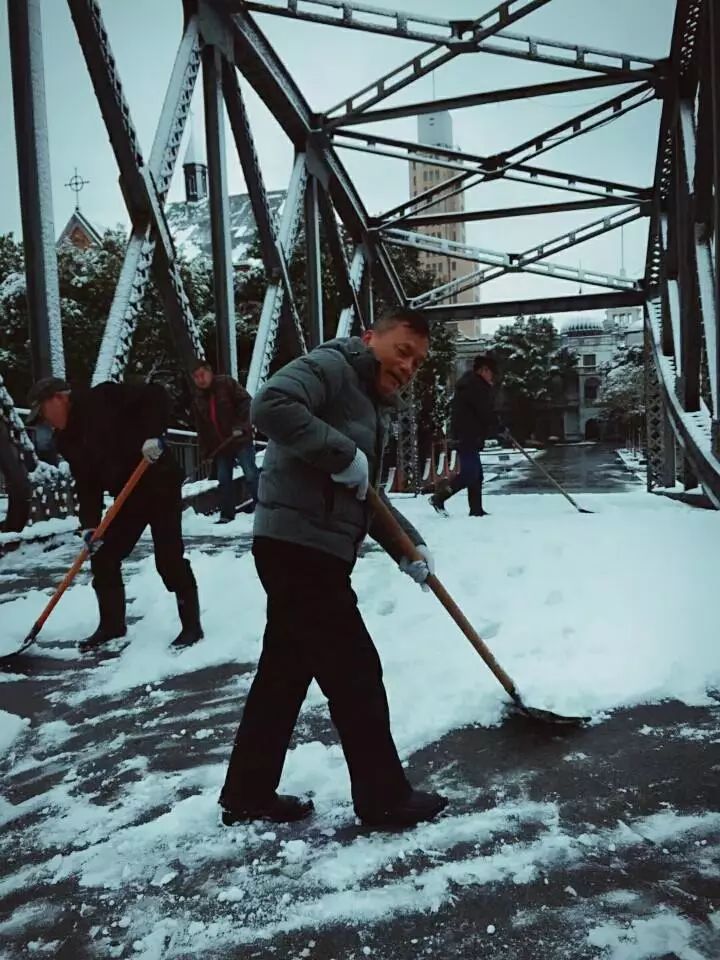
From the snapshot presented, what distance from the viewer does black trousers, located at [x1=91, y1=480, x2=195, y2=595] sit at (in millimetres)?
4336

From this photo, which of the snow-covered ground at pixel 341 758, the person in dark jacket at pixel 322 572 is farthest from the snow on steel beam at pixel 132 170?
the person in dark jacket at pixel 322 572

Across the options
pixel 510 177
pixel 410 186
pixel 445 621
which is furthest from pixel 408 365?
pixel 410 186

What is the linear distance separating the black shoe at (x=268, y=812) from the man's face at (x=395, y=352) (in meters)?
1.33

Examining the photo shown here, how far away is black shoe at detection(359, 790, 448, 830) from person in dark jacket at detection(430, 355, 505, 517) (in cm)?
628

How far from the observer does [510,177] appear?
12719 millimetres

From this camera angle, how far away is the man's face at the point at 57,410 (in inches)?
161

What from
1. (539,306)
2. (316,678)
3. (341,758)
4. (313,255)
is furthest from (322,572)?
(539,306)

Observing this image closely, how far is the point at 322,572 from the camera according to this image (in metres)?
2.30

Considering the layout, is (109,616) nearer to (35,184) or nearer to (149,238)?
(35,184)

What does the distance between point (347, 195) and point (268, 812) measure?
12.4 m

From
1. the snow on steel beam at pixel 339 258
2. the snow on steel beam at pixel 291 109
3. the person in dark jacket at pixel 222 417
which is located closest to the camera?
the person in dark jacket at pixel 222 417

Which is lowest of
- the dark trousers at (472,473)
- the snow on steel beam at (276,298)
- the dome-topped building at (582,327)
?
the dark trousers at (472,473)

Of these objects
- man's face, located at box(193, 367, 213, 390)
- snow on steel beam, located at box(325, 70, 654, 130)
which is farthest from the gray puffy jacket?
snow on steel beam, located at box(325, 70, 654, 130)

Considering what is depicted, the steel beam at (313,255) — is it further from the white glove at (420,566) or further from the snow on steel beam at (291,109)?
the white glove at (420,566)
